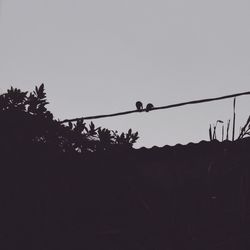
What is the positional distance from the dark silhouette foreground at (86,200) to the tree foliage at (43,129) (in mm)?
10

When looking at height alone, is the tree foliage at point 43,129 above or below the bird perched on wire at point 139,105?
below

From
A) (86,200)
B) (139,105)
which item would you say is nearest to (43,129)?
(86,200)

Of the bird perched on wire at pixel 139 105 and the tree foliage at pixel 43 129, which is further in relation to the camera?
the bird perched on wire at pixel 139 105

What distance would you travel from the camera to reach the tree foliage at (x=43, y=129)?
4.18m

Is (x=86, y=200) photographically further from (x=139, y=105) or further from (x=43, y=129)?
(x=139, y=105)

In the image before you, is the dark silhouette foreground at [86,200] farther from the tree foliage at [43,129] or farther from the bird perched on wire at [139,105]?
the bird perched on wire at [139,105]

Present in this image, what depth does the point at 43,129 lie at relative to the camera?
4.26 m

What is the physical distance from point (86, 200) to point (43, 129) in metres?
0.88

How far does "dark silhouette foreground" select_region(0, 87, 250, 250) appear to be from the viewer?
13.0ft

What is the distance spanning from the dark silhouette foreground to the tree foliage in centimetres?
1

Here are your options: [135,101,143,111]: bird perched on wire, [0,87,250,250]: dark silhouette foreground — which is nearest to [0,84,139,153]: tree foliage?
[0,87,250,250]: dark silhouette foreground

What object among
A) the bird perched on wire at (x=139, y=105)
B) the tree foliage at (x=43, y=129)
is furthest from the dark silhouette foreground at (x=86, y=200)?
the bird perched on wire at (x=139, y=105)

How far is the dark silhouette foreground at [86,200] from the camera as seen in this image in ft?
13.0

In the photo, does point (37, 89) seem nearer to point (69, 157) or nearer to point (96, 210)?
point (69, 157)
